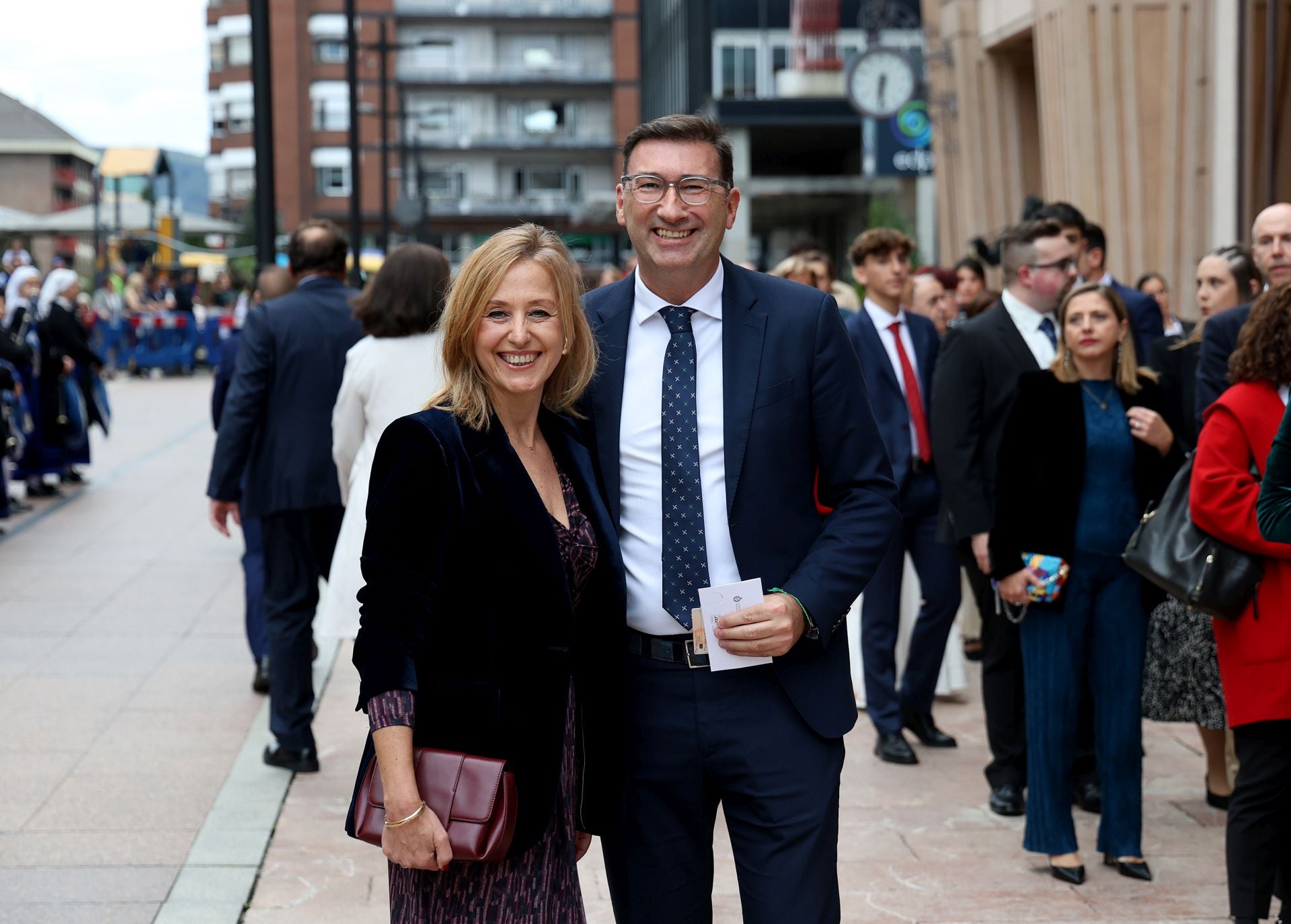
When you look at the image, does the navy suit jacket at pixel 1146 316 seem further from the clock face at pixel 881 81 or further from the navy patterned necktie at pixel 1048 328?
the clock face at pixel 881 81

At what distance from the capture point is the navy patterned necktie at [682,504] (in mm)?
3301

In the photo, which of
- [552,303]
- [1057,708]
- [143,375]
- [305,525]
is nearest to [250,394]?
[305,525]

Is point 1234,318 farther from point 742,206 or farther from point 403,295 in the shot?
point 742,206

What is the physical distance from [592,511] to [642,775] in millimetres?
570

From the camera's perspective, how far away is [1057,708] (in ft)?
17.9

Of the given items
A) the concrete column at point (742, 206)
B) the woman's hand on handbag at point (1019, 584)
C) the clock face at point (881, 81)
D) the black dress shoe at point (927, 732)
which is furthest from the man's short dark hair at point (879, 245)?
the concrete column at point (742, 206)

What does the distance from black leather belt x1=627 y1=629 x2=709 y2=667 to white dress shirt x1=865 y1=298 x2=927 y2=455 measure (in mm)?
4014

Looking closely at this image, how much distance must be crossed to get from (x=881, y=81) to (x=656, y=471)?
73.2ft

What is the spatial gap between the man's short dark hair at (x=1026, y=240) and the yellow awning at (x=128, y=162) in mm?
39026

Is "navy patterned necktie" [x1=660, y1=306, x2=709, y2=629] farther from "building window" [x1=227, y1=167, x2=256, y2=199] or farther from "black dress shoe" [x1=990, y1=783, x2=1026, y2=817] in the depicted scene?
"building window" [x1=227, y1=167, x2=256, y2=199]

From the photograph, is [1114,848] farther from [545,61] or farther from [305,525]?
[545,61]

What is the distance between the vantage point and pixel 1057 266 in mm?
6266

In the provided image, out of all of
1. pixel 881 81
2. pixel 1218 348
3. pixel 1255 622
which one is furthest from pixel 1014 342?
pixel 881 81

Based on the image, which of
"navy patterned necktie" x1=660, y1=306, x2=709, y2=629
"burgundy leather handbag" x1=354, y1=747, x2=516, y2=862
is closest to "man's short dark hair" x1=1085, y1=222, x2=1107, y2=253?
"navy patterned necktie" x1=660, y1=306, x2=709, y2=629
